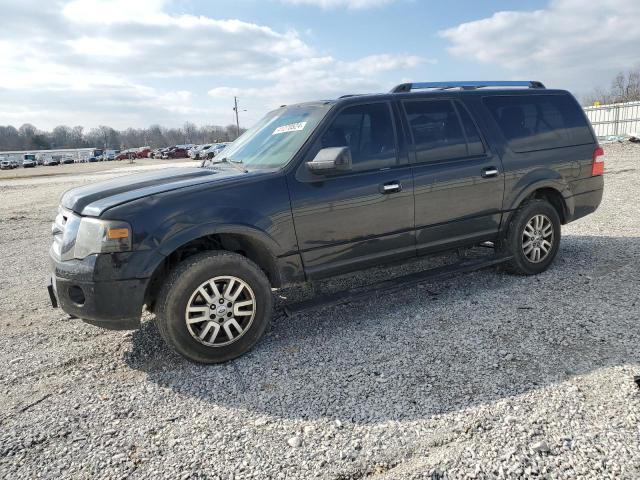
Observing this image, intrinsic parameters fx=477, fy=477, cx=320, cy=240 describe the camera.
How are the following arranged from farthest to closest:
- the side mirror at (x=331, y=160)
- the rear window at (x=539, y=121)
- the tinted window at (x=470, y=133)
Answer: the rear window at (x=539, y=121)
the tinted window at (x=470, y=133)
the side mirror at (x=331, y=160)

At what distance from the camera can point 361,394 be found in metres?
3.06

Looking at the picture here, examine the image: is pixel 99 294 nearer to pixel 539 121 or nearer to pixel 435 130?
pixel 435 130

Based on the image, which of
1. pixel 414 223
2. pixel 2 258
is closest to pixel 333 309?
pixel 414 223

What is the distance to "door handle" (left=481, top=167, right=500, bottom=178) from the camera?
4.69 meters

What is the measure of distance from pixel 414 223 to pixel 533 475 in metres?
2.43

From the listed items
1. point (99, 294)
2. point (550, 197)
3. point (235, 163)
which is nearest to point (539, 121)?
point (550, 197)

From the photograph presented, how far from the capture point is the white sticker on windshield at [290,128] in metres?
4.19

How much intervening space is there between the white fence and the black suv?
2648cm

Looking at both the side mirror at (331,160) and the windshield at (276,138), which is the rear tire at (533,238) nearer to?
the side mirror at (331,160)

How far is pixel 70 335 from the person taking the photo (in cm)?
423

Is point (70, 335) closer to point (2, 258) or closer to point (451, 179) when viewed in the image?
point (451, 179)

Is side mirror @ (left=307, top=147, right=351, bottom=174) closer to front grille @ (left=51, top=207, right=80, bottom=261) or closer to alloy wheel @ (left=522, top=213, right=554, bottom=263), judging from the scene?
front grille @ (left=51, top=207, right=80, bottom=261)

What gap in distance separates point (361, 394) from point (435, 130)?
2644mm

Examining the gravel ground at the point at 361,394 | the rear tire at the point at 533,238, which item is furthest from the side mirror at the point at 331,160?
the rear tire at the point at 533,238
